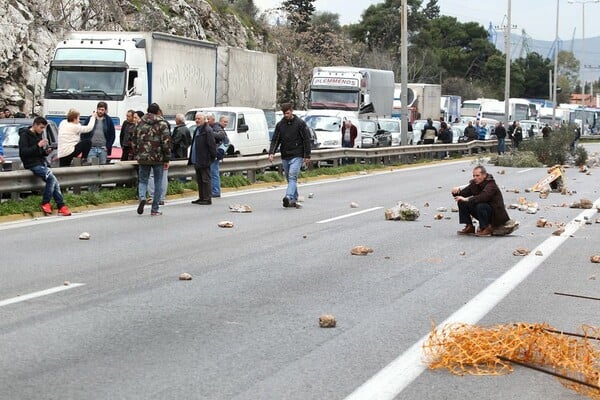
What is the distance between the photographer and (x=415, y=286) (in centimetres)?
1019

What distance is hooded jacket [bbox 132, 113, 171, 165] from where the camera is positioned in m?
16.6

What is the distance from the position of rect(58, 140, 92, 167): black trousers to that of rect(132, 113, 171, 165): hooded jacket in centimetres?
326

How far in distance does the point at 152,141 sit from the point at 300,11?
3002 inches

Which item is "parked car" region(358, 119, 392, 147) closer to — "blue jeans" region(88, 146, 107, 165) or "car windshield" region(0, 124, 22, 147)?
"car windshield" region(0, 124, 22, 147)

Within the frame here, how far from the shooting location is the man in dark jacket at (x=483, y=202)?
1423 cm

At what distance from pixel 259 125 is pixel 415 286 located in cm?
1911

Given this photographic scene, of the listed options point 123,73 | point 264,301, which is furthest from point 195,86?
point 264,301

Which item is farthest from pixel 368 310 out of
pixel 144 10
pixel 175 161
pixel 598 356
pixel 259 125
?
pixel 144 10

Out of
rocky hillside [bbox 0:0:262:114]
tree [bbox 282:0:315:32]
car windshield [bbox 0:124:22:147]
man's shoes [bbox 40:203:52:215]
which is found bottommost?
man's shoes [bbox 40:203:52:215]

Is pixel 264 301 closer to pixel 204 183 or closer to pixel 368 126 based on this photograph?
pixel 204 183

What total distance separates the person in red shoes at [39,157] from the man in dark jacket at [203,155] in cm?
332

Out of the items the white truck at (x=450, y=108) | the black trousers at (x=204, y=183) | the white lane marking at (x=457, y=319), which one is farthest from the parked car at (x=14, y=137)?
the white truck at (x=450, y=108)

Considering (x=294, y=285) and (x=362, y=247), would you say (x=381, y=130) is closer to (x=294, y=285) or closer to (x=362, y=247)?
(x=362, y=247)

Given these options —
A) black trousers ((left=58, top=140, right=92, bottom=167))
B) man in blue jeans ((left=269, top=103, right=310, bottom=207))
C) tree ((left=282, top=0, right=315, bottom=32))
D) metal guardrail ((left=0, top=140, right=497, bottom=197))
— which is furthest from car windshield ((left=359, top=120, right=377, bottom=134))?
tree ((left=282, top=0, right=315, bottom=32))
